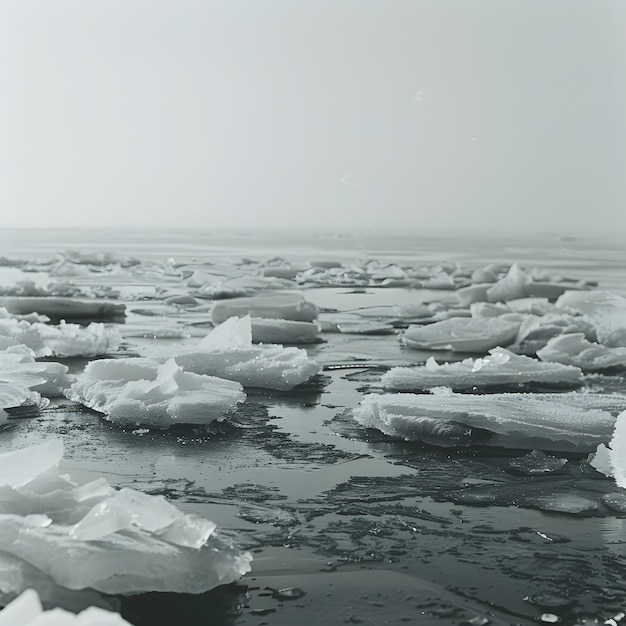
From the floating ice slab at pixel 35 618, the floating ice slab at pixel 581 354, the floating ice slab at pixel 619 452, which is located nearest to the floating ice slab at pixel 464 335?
the floating ice slab at pixel 581 354

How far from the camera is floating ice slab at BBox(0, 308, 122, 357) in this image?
2.88 metres

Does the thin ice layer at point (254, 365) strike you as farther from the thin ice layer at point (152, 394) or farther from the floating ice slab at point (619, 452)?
the floating ice slab at point (619, 452)

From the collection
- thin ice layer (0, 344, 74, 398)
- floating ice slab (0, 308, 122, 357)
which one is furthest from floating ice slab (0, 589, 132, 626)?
floating ice slab (0, 308, 122, 357)

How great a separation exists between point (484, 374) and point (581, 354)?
2.15 feet

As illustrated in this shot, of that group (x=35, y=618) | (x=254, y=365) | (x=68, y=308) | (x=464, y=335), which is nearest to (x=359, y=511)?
(x=35, y=618)

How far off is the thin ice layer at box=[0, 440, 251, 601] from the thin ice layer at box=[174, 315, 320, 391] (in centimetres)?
126

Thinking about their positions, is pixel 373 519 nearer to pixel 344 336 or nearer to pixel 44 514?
pixel 44 514

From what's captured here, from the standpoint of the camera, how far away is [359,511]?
133 cm

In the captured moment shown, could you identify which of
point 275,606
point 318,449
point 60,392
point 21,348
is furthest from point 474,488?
point 21,348

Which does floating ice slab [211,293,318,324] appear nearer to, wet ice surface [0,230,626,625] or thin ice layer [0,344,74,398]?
wet ice surface [0,230,626,625]

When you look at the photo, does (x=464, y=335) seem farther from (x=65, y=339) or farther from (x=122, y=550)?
(x=122, y=550)

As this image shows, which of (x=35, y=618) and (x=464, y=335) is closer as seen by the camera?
(x=35, y=618)

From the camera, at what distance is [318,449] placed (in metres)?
1.70

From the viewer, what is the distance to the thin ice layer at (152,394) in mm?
1878
